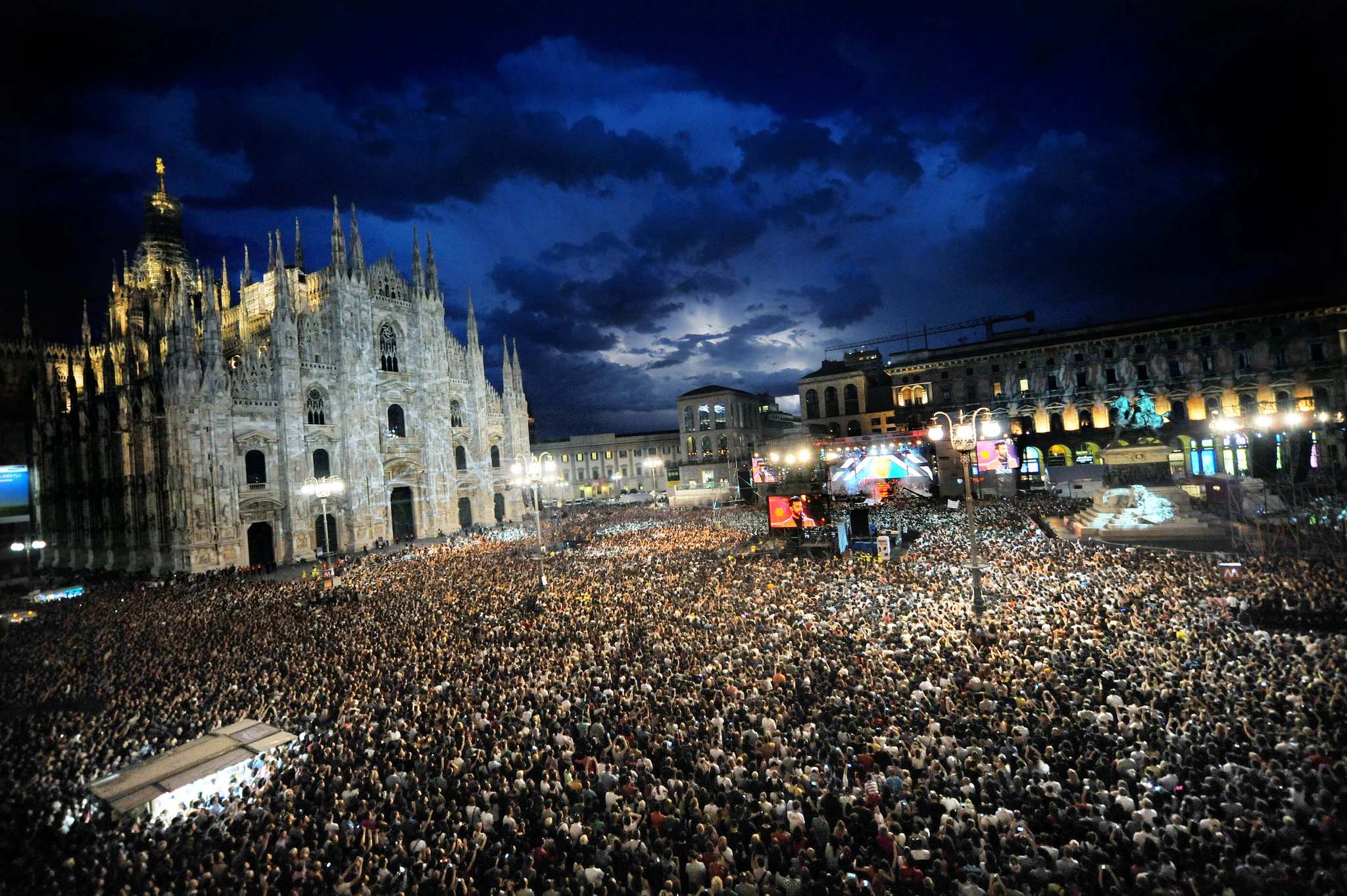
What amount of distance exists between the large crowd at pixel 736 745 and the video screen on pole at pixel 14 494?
3458 cm

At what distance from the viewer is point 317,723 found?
34.0 ft

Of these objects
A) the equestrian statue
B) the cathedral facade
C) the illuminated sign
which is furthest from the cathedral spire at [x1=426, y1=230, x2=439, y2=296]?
the equestrian statue

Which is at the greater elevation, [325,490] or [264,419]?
[264,419]

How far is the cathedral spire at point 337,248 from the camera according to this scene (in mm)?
38812

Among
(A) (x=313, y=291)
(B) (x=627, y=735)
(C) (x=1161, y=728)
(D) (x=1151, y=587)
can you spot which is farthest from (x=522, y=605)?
(A) (x=313, y=291)

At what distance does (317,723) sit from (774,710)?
795 cm

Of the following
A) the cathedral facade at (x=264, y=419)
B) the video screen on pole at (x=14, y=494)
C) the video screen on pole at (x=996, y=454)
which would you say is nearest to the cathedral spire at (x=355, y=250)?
the cathedral facade at (x=264, y=419)

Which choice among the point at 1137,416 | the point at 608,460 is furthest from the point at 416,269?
the point at 1137,416

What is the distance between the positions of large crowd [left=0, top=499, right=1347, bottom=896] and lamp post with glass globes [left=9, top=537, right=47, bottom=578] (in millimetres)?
31018

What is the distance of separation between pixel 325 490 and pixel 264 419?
1210 centimetres

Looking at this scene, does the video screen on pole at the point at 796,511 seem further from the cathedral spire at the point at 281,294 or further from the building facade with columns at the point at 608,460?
the building facade with columns at the point at 608,460

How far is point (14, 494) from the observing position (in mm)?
40250

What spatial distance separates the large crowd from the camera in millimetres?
5961

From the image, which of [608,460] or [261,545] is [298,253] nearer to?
[261,545]
